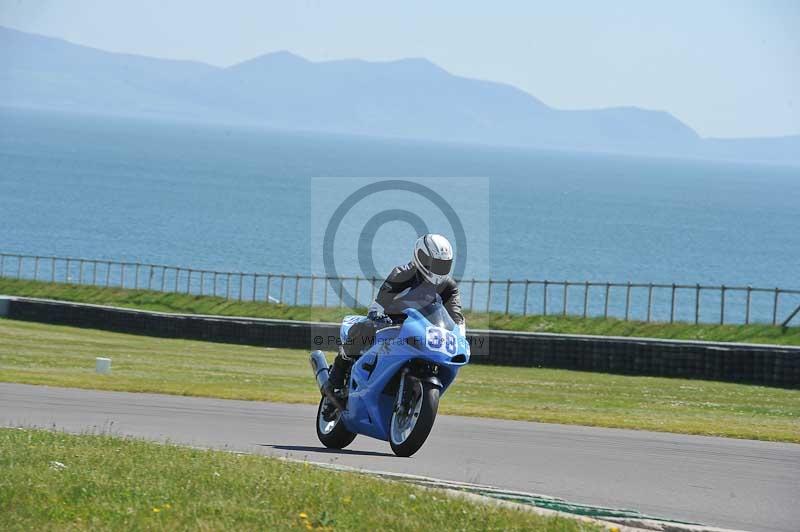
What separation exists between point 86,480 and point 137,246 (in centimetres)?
10640

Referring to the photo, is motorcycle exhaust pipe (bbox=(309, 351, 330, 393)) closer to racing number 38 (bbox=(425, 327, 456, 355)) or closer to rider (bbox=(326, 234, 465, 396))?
rider (bbox=(326, 234, 465, 396))

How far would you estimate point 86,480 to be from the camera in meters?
9.40

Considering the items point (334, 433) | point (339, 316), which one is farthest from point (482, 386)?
point (339, 316)

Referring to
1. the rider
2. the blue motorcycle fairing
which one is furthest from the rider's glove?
the blue motorcycle fairing

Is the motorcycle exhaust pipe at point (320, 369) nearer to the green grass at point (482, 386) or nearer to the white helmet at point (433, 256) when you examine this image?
the white helmet at point (433, 256)

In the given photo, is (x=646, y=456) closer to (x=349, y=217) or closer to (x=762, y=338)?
(x=762, y=338)

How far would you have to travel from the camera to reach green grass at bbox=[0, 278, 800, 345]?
36312mm

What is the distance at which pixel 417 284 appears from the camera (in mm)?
11930

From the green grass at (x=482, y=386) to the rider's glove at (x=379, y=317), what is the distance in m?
5.70

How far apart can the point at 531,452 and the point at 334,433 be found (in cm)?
206

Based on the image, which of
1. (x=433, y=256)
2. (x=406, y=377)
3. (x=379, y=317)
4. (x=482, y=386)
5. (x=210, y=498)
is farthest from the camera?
(x=482, y=386)

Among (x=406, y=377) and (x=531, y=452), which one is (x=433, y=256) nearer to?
(x=406, y=377)

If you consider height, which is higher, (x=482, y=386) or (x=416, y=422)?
(x=416, y=422)

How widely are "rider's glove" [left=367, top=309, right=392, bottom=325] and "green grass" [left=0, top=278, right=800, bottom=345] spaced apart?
24353 millimetres
